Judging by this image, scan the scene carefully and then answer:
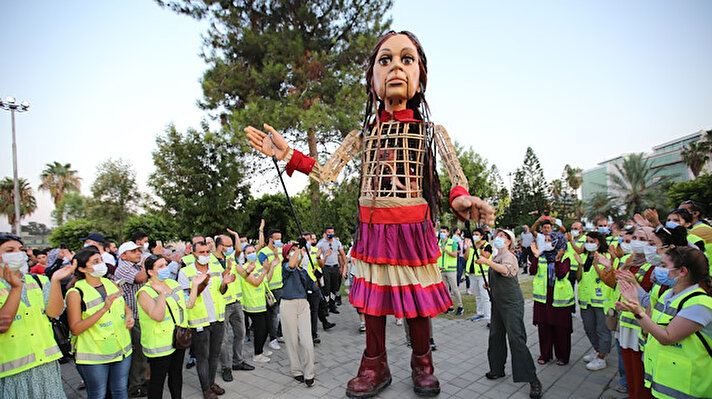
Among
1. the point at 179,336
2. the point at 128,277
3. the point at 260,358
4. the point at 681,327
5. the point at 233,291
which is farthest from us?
the point at 260,358

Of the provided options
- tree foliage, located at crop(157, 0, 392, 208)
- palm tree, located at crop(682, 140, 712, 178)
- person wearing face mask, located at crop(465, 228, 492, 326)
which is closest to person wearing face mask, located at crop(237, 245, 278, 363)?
person wearing face mask, located at crop(465, 228, 492, 326)

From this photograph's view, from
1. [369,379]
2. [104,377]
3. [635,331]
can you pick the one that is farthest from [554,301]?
[104,377]

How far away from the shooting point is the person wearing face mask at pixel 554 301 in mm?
5086

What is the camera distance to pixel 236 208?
1612 centimetres

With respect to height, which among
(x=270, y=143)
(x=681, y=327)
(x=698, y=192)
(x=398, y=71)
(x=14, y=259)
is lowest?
(x=681, y=327)

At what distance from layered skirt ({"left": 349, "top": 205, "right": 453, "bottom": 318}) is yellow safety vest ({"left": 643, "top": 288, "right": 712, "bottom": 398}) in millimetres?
1667

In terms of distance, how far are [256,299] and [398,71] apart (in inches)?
151

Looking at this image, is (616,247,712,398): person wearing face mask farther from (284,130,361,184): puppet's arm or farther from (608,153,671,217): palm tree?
(608,153,671,217): palm tree

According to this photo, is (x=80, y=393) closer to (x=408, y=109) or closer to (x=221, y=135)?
(x=408, y=109)

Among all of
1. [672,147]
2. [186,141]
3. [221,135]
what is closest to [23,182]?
[186,141]

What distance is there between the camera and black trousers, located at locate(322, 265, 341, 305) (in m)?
8.62

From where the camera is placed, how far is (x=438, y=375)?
186 inches

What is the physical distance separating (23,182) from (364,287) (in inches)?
A: 1601

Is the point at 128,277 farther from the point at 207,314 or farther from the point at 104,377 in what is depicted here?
the point at 104,377
